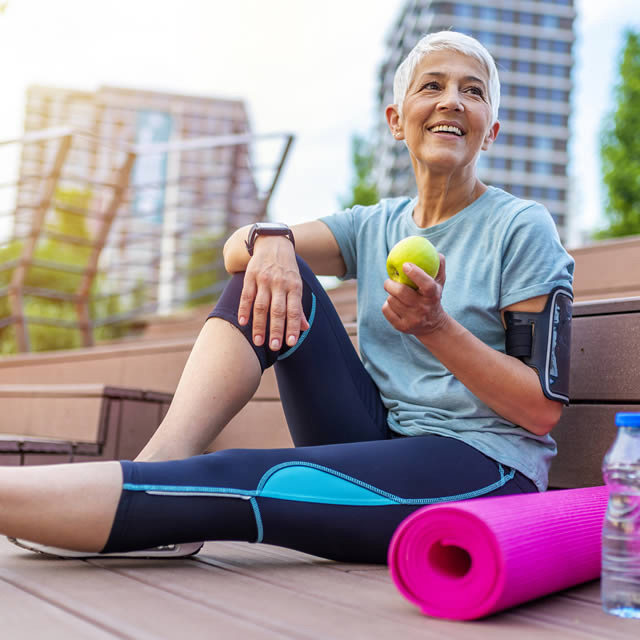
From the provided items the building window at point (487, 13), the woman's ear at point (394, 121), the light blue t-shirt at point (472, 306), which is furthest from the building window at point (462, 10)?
the light blue t-shirt at point (472, 306)

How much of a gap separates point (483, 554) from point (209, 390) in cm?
67

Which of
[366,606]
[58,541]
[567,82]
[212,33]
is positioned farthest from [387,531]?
[567,82]

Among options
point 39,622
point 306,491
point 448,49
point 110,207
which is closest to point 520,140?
point 110,207

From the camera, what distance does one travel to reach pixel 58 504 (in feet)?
3.65

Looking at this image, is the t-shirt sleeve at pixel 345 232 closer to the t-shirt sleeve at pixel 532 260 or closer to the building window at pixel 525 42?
the t-shirt sleeve at pixel 532 260

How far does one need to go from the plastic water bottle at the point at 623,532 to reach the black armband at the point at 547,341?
12.8 inches

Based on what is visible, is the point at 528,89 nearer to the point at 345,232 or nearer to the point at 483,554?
the point at 345,232

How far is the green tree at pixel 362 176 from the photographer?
44.7 ft

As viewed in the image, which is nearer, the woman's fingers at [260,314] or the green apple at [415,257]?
the green apple at [415,257]

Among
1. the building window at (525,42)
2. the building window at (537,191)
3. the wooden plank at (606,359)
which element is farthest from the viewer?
the building window at (525,42)

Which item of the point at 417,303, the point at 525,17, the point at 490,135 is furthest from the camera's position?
the point at 525,17

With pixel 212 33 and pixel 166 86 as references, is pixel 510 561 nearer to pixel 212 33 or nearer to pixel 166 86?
pixel 212 33

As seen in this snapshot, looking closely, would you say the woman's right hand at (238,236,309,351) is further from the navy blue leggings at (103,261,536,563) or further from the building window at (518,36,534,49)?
the building window at (518,36,534,49)

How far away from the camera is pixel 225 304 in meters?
1.52
